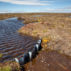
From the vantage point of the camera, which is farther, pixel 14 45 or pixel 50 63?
pixel 14 45

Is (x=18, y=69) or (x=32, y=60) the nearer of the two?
(x=18, y=69)

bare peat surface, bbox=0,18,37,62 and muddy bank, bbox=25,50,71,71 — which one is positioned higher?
bare peat surface, bbox=0,18,37,62

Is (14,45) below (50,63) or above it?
above

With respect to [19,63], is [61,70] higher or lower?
lower

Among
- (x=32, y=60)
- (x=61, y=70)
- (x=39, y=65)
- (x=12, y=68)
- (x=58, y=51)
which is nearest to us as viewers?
(x=12, y=68)

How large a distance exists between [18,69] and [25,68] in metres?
0.79

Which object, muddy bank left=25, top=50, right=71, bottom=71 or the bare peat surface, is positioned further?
the bare peat surface

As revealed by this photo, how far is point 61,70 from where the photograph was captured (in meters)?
6.81

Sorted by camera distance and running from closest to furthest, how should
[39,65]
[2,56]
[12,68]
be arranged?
[12,68], [39,65], [2,56]

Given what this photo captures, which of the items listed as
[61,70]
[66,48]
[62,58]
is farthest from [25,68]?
[66,48]

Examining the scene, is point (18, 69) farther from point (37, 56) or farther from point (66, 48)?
point (66, 48)

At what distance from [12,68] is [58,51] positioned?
6117mm

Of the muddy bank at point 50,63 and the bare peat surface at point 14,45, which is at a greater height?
the bare peat surface at point 14,45

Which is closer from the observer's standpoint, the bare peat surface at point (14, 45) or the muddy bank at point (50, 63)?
the muddy bank at point (50, 63)
